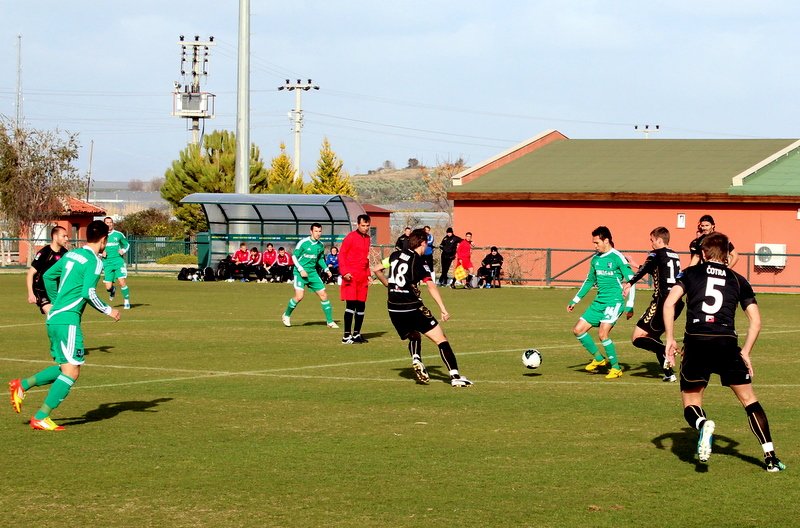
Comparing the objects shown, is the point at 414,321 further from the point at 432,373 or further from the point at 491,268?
the point at 491,268

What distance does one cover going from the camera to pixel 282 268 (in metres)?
42.3

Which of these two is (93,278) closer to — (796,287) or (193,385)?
(193,385)

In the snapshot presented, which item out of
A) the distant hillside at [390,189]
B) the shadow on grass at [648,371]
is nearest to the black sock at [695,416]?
the shadow on grass at [648,371]

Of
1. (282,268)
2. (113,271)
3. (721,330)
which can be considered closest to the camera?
(721,330)

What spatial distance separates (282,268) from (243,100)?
368 inches

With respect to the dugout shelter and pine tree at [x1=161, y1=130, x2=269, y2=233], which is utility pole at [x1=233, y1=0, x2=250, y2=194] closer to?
the dugout shelter

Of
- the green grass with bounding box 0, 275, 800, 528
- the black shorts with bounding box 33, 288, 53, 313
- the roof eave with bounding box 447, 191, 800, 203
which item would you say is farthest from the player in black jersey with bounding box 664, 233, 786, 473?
the roof eave with bounding box 447, 191, 800, 203

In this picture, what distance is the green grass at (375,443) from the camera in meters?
8.16

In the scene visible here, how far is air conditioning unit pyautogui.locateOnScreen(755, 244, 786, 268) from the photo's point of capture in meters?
41.6

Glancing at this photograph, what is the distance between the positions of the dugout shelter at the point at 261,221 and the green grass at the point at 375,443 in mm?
24816

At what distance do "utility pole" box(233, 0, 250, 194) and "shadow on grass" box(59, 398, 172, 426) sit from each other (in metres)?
35.6

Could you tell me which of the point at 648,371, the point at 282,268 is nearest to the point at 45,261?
the point at 648,371

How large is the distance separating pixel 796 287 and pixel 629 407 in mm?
29494

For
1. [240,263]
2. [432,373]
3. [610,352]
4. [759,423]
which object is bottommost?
[432,373]
